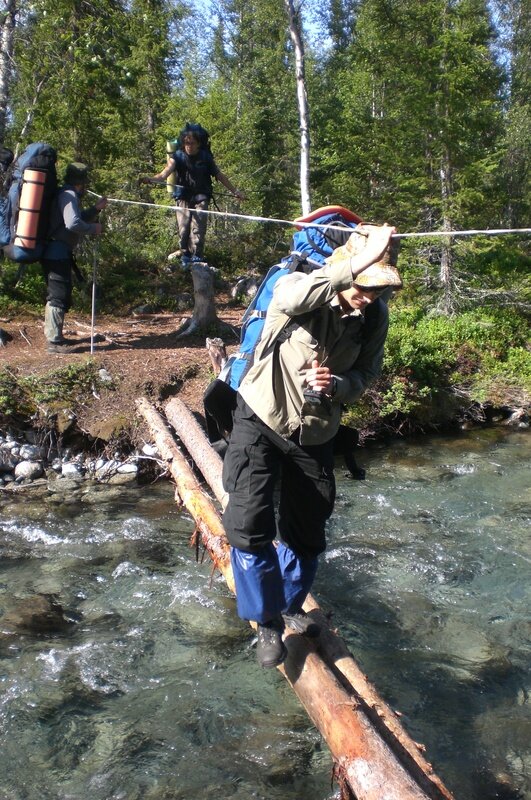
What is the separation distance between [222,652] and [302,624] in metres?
1.03

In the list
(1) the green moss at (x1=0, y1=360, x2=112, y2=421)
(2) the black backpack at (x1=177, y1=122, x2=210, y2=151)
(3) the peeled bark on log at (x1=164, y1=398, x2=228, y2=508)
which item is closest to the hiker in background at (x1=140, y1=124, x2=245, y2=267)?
(2) the black backpack at (x1=177, y1=122, x2=210, y2=151)

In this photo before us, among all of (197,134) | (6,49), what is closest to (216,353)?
(197,134)

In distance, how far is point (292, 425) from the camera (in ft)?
11.2

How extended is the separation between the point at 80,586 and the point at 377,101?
2135cm

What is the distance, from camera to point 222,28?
95.9ft

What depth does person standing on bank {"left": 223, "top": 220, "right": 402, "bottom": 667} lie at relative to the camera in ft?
10.9

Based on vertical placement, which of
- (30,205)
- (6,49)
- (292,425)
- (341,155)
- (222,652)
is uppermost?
(341,155)

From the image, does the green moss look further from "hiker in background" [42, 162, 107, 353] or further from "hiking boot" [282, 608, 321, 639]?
"hiking boot" [282, 608, 321, 639]

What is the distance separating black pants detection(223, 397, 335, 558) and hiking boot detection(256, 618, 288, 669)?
415 millimetres

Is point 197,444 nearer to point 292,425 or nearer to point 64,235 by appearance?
point 292,425

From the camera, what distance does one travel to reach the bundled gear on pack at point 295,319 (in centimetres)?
348

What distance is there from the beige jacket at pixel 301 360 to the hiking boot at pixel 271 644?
1031mm

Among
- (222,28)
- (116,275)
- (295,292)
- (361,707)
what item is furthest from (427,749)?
(222,28)

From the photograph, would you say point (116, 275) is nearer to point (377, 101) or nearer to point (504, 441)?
point (504, 441)
